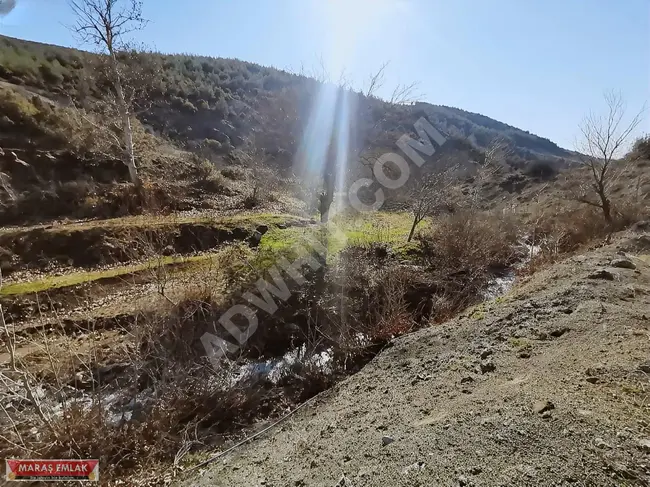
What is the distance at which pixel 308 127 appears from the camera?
18.9 meters

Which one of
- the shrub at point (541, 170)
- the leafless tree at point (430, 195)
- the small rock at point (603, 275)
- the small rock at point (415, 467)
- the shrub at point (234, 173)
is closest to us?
the small rock at point (415, 467)

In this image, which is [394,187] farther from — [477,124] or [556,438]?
[477,124]

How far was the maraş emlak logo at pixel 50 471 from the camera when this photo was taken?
3.55 metres

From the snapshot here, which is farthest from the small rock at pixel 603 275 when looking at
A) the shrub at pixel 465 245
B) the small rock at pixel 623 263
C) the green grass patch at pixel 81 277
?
the green grass patch at pixel 81 277

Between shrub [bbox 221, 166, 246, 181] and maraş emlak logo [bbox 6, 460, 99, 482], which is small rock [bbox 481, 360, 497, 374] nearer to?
maraş emlak logo [bbox 6, 460, 99, 482]

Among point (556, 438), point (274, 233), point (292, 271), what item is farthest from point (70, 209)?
point (556, 438)

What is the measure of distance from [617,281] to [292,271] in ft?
17.9

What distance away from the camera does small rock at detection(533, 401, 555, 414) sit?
2.54 m

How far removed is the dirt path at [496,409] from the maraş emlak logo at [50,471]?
107 centimetres

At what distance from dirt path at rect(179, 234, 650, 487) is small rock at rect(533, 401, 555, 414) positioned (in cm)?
2

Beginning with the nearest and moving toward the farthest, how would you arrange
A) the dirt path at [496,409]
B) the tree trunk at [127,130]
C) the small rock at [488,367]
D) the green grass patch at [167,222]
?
the dirt path at [496,409]
the small rock at [488,367]
the green grass patch at [167,222]
the tree trunk at [127,130]

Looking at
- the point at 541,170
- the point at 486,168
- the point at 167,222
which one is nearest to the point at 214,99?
the point at 167,222

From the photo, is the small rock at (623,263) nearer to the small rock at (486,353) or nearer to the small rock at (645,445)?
the small rock at (486,353)

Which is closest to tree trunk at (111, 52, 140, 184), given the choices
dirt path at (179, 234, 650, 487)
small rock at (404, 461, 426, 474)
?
dirt path at (179, 234, 650, 487)
